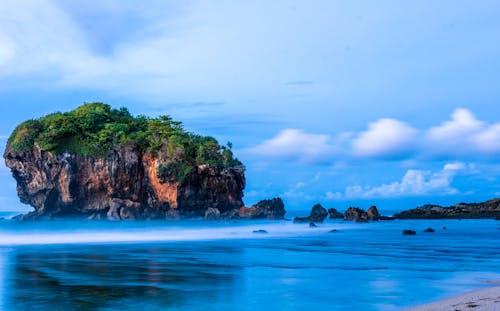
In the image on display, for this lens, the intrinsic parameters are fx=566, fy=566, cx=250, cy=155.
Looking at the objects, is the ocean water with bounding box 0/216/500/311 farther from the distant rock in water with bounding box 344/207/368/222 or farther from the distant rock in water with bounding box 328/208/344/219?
the distant rock in water with bounding box 328/208/344/219

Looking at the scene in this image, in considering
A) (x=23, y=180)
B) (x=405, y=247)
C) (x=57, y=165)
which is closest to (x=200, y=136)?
(x=57, y=165)

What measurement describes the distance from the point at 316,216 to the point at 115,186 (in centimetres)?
2691

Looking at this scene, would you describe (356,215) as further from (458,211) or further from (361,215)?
(458,211)

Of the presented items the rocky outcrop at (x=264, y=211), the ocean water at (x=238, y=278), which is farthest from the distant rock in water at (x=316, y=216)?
the ocean water at (x=238, y=278)

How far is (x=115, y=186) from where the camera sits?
241ft

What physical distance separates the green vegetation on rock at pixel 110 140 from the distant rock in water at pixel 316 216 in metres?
12.2

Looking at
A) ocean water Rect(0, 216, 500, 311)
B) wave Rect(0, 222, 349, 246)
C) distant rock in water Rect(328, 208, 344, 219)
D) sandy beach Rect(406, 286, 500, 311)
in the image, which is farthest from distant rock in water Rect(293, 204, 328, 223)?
sandy beach Rect(406, 286, 500, 311)

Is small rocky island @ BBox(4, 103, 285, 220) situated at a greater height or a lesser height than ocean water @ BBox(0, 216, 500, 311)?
greater

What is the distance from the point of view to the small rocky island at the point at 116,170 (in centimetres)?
7294

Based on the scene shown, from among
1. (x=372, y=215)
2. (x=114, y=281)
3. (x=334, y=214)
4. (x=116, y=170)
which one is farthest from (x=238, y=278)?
(x=334, y=214)

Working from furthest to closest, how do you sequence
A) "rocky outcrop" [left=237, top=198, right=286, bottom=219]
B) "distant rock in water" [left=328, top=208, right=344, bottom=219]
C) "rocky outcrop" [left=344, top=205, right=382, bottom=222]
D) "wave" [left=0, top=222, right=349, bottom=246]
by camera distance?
"distant rock in water" [left=328, top=208, right=344, bottom=219]
"rocky outcrop" [left=237, top=198, right=286, bottom=219]
"rocky outcrop" [left=344, top=205, right=382, bottom=222]
"wave" [left=0, top=222, right=349, bottom=246]

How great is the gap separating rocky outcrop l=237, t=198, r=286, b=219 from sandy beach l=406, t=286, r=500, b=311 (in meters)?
62.5

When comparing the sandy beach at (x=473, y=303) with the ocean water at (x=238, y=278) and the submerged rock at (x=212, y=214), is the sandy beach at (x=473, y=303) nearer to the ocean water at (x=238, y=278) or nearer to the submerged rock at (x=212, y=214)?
the ocean water at (x=238, y=278)

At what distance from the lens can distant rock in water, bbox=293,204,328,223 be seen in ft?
242
